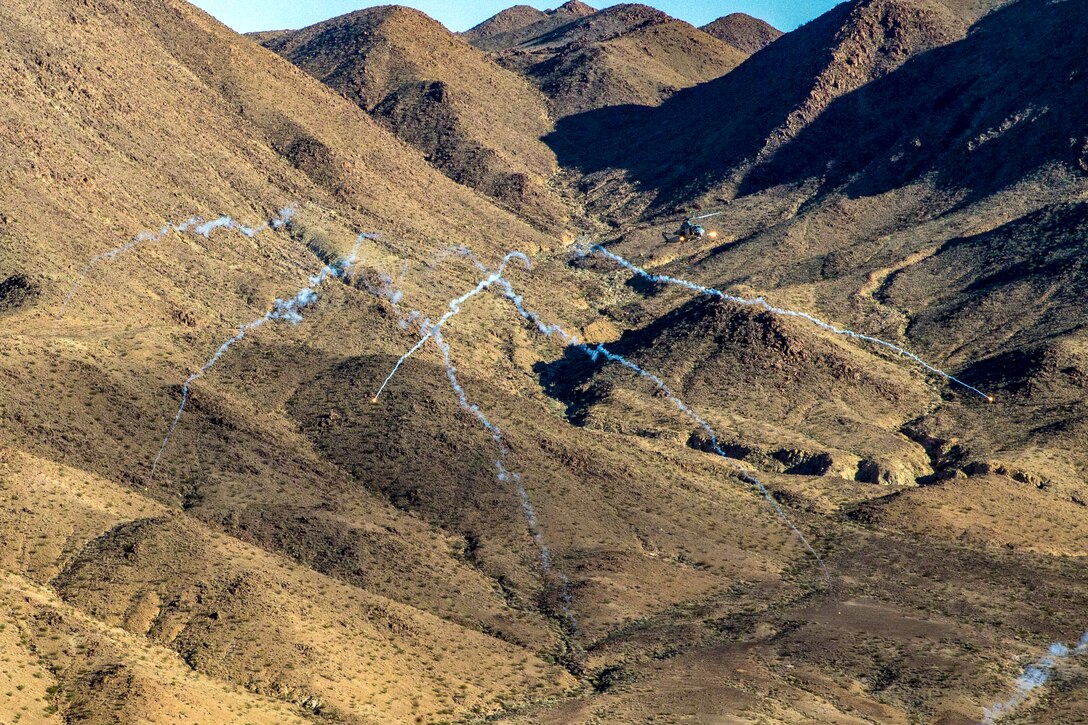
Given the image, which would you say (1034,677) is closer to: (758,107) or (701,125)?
(758,107)

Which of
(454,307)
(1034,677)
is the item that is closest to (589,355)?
(454,307)

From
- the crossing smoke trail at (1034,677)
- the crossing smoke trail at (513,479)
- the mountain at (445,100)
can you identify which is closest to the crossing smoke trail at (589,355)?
the crossing smoke trail at (513,479)

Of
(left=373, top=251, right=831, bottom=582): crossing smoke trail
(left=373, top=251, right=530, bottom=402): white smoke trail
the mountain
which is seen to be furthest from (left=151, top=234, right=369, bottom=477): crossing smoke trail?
the mountain

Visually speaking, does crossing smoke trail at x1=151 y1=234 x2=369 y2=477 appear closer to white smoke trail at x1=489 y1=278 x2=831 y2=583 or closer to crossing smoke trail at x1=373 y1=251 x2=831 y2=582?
crossing smoke trail at x1=373 y1=251 x2=831 y2=582

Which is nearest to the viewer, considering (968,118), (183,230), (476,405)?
(476,405)

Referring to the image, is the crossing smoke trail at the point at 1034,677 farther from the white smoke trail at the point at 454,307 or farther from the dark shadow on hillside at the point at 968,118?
the dark shadow on hillside at the point at 968,118
